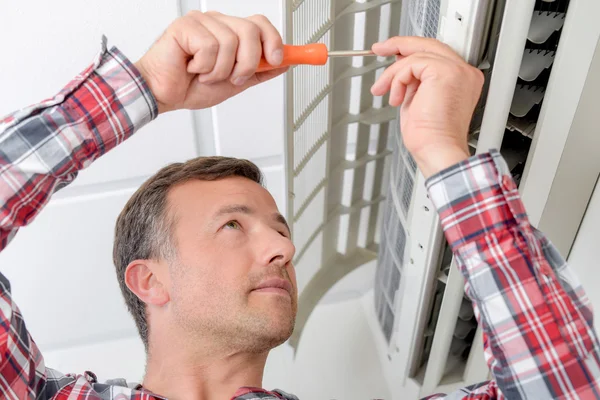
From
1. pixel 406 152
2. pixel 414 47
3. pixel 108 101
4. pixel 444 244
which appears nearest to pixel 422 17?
pixel 414 47

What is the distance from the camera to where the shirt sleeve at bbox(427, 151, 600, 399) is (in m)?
0.73

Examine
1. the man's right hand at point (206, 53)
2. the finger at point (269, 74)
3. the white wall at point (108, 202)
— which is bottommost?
the white wall at point (108, 202)

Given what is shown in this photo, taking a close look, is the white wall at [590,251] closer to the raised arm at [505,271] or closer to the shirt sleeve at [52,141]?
the raised arm at [505,271]

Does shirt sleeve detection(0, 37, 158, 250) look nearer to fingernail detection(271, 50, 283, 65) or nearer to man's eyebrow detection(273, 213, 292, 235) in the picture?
fingernail detection(271, 50, 283, 65)

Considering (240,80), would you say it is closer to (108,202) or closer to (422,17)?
(422,17)

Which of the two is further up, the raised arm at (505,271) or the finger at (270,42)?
the finger at (270,42)

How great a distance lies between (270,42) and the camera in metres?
0.85

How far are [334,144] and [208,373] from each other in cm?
43

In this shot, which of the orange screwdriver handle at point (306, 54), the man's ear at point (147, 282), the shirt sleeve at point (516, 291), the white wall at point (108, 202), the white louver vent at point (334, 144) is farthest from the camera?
the white wall at point (108, 202)

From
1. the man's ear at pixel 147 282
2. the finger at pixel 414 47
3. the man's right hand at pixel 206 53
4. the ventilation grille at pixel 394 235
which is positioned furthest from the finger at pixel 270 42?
the man's ear at pixel 147 282

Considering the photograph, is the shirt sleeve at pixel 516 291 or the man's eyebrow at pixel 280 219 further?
the man's eyebrow at pixel 280 219

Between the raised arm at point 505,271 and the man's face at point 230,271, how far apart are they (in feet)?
1.11

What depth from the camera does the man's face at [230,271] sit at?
3.27 feet

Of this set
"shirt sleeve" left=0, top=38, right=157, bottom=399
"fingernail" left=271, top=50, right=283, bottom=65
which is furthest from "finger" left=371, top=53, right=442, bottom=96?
"shirt sleeve" left=0, top=38, right=157, bottom=399
